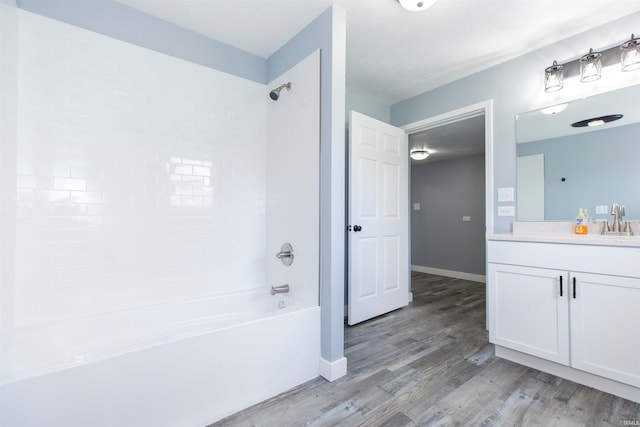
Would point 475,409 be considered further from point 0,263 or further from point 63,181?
point 63,181

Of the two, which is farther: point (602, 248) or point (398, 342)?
point (398, 342)

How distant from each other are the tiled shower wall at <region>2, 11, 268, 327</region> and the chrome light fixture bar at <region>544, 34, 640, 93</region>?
231 cm

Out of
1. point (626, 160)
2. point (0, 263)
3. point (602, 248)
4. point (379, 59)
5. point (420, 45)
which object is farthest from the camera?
point (379, 59)

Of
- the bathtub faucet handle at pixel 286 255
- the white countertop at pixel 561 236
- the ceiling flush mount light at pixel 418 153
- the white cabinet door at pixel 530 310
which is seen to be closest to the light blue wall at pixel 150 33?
the bathtub faucet handle at pixel 286 255

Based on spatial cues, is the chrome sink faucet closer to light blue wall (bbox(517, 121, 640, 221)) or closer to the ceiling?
light blue wall (bbox(517, 121, 640, 221))

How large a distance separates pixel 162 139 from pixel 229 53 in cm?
92

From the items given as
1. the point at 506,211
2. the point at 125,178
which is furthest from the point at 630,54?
the point at 125,178

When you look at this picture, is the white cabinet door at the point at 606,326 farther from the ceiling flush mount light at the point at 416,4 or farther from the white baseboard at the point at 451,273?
the white baseboard at the point at 451,273

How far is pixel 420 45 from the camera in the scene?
2420mm

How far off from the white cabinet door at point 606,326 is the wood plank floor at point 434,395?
17 cm

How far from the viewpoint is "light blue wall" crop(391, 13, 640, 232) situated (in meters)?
2.15

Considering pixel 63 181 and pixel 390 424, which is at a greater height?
pixel 63 181

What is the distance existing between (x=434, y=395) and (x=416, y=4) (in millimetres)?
2360

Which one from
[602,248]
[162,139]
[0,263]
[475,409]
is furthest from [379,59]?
[0,263]
